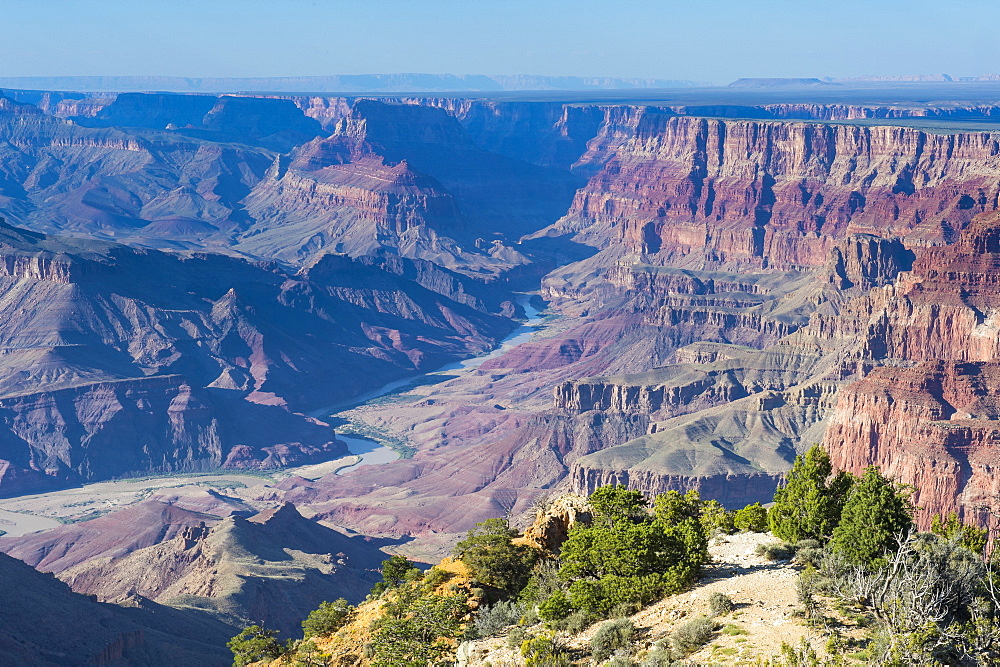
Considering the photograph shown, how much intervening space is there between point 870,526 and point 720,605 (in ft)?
22.9

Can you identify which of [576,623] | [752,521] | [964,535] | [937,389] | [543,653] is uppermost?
[964,535]

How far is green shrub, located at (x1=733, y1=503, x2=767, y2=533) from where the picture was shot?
5281 cm

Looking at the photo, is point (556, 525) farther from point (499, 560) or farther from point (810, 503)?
point (810, 503)

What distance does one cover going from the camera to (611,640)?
3703 cm

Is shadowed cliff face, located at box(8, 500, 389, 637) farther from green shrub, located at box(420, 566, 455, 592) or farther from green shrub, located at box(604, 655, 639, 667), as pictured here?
green shrub, located at box(604, 655, 639, 667)

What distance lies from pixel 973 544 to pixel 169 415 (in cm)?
14078

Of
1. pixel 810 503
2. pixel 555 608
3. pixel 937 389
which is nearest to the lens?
pixel 555 608

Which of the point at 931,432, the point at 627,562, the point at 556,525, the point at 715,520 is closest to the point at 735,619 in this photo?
the point at 627,562

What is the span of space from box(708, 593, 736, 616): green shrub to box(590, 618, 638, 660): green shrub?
8.69 ft

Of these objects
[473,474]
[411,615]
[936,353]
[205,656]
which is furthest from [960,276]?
[411,615]

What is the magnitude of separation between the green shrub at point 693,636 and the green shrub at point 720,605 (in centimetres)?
94

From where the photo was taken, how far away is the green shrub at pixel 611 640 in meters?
36.8

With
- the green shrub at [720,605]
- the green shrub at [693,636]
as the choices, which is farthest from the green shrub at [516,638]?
the green shrub at [720,605]

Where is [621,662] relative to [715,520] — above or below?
above
